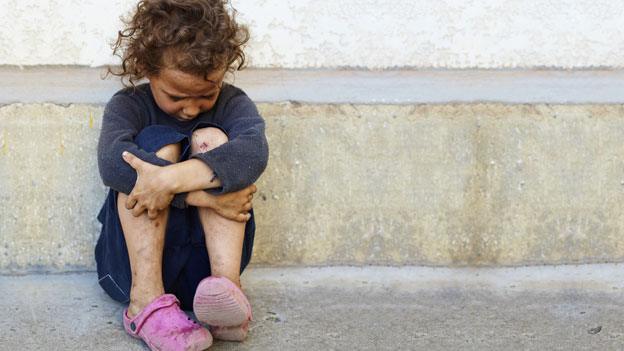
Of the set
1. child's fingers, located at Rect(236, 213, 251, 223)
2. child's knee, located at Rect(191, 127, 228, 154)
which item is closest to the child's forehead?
child's knee, located at Rect(191, 127, 228, 154)

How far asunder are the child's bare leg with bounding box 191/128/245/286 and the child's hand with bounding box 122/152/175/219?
12cm

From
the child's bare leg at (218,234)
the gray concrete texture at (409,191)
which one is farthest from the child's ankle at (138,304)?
the gray concrete texture at (409,191)

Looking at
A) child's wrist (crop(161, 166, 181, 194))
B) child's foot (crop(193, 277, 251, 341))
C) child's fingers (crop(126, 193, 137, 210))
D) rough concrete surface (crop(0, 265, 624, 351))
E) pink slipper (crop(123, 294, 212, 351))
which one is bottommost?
rough concrete surface (crop(0, 265, 624, 351))

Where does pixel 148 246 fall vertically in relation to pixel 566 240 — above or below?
above

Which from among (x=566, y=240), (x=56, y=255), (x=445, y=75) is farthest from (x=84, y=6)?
(x=566, y=240)

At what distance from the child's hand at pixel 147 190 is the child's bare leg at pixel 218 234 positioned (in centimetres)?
12

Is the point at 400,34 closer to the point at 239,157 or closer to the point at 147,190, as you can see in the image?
the point at 239,157

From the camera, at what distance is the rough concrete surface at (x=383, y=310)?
7.25 ft

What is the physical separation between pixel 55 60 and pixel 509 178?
1335mm

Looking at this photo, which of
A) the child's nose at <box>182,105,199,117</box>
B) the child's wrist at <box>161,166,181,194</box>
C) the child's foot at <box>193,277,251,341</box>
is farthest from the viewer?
the child's nose at <box>182,105,199,117</box>

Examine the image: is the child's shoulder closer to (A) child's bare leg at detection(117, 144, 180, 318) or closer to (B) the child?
(B) the child

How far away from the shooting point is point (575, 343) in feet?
7.26

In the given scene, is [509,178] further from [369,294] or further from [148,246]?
[148,246]

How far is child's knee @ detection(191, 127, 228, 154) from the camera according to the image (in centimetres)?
220
